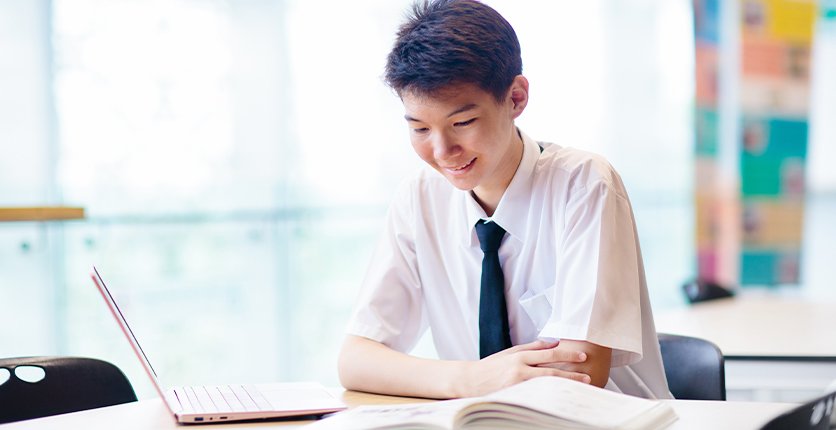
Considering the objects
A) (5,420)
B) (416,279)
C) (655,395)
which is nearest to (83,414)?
(5,420)

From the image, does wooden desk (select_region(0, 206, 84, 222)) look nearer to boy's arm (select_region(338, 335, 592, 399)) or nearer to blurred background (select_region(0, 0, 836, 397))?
blurred background (select_region(0, 0, 836, 397))

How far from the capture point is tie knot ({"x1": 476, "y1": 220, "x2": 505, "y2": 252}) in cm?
170

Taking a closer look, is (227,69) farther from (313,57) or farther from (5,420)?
(5,420)

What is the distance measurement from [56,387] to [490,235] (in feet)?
2.68

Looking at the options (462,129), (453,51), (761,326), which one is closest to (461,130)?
(462,129)

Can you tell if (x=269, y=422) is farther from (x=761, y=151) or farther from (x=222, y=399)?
(x=761, y=151)

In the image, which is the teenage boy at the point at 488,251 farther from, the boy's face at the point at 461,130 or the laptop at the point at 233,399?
the laptop at the point at 233,399

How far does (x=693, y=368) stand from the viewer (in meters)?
1.85

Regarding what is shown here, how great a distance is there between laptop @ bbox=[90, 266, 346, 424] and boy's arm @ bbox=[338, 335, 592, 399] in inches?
3.7

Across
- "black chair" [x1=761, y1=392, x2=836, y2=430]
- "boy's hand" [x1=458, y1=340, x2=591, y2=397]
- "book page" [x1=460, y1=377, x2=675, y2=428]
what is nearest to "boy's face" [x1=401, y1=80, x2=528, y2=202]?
"boy's hand" [x1=458, y1=340, x2=591, y2=397]

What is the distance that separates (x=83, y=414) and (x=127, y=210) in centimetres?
190

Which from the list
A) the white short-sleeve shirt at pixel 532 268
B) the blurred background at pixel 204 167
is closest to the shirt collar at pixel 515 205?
the white short-sleeve shirt at pixel 532 268

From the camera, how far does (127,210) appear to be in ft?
10.5

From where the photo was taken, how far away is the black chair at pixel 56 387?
61.0 inches
